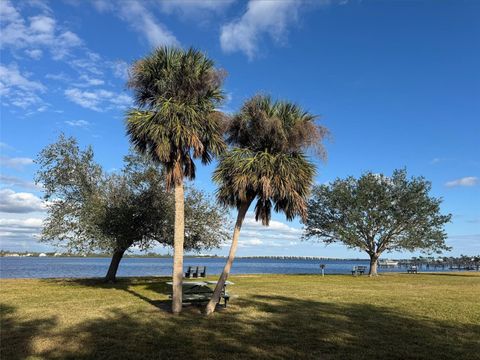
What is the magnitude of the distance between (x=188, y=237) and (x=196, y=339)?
51.9 ft

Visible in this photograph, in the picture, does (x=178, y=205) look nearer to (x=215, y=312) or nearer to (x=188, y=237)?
(x=215, y=312)

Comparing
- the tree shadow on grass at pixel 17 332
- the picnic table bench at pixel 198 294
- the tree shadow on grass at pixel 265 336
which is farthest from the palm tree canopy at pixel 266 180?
the tree shadow on grass at pixel 17 332

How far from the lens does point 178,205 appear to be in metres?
13.6

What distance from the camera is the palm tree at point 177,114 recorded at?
12945mm

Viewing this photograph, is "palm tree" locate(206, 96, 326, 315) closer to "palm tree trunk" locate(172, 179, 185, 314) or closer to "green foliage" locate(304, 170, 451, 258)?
"palm tree trunk" locate(172, 179, 185, 314)

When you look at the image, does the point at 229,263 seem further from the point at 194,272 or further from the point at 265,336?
the point at 194,272

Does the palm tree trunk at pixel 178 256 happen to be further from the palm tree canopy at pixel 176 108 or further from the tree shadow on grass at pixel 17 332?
the tree shadow on grass at pixel 17 332

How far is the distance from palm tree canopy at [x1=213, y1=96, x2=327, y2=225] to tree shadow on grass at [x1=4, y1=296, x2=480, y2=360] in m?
3.50

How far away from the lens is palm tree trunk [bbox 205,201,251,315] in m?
13.0

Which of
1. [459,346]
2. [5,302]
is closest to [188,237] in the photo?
[5,302]

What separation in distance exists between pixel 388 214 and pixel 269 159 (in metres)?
29.2

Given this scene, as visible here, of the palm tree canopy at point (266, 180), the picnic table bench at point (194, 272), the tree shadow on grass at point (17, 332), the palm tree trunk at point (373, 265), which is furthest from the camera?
the palm tree trunk at point (373, 265)

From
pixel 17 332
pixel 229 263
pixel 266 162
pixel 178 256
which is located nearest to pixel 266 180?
pixel 266 162

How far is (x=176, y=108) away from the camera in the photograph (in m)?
12.9
